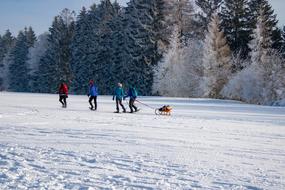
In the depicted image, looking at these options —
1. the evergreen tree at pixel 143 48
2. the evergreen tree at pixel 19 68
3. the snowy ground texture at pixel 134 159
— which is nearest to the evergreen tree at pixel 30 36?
the evergreen tree at pixel 19 68

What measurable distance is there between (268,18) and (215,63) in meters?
10.3

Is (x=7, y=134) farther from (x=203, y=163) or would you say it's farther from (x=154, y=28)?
(x=154, y=28)

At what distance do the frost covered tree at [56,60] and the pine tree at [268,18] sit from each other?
1386 inches

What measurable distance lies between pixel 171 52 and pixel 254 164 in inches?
1880

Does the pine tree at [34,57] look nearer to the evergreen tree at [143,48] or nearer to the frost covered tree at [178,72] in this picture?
the evergreen tree at [143,48]

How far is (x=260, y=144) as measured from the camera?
46.2 feet

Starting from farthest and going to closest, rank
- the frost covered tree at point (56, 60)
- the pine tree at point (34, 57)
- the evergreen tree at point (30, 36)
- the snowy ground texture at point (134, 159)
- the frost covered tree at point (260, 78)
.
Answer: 1. the evergreen tree at point (30, 36)
2. the pine tree at point (34, 57)
3. the frost covered tree at point (56, 60)
4. the frost covered tree at point (260, 78)
5. the snowy ground texture at point (134, 159)

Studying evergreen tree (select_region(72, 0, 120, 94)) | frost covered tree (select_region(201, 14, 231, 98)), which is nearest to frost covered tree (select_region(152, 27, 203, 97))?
frost covered tree (select_region(201, 14, 231, 98))

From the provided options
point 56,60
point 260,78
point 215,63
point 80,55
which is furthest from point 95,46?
point 260,78

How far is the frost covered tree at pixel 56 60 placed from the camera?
81.6 metres

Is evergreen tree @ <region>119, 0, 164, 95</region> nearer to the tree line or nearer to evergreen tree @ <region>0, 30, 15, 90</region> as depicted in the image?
the tree line

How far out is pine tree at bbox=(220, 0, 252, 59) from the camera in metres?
61.2

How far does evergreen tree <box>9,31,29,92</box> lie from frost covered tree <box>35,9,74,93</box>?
7.66m

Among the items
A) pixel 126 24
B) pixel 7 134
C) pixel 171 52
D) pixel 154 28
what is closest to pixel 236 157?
pixel 7 134
